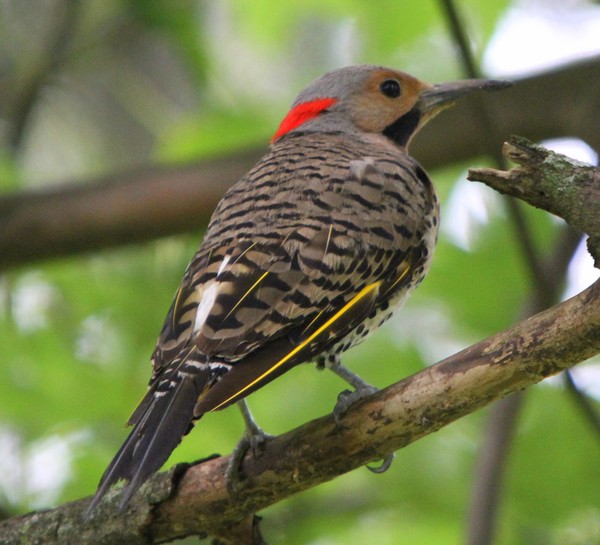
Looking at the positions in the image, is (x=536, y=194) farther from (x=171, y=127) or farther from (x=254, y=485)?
(x=171, y=127)

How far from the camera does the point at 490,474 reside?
4691 mm

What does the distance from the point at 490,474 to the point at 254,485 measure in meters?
1.54

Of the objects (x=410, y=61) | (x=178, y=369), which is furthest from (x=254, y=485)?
(x=410, y=61)

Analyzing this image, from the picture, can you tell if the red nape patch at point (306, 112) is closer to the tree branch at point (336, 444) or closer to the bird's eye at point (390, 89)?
the bird's eye at point (390, 89)

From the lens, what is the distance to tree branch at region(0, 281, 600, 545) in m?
3.10

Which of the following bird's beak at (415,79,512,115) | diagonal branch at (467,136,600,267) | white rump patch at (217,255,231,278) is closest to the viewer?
diagonal branch at (467,136,600,267)

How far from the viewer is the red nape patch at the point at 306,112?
533cm

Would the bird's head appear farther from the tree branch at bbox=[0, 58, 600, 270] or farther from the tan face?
the tree branch at bbox=[0, 58, 600, 270]

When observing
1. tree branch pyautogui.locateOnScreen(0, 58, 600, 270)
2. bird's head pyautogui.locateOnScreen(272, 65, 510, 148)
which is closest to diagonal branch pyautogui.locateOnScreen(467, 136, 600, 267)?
bird's head pyautogui.locateOnScreen(272, 65, 510, 148)

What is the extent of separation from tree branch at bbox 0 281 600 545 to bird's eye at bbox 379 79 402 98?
2318 mm

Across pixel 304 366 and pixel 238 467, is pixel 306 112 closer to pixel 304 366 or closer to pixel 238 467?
pixel 304 366

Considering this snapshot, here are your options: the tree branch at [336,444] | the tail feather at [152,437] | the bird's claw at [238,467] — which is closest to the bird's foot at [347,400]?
the tree branch at [336,444]

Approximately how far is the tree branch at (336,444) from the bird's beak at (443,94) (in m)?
2.02

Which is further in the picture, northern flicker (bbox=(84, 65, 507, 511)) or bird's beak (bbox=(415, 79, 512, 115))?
bird's beak (bbox=(415, 79, 512, 115))
